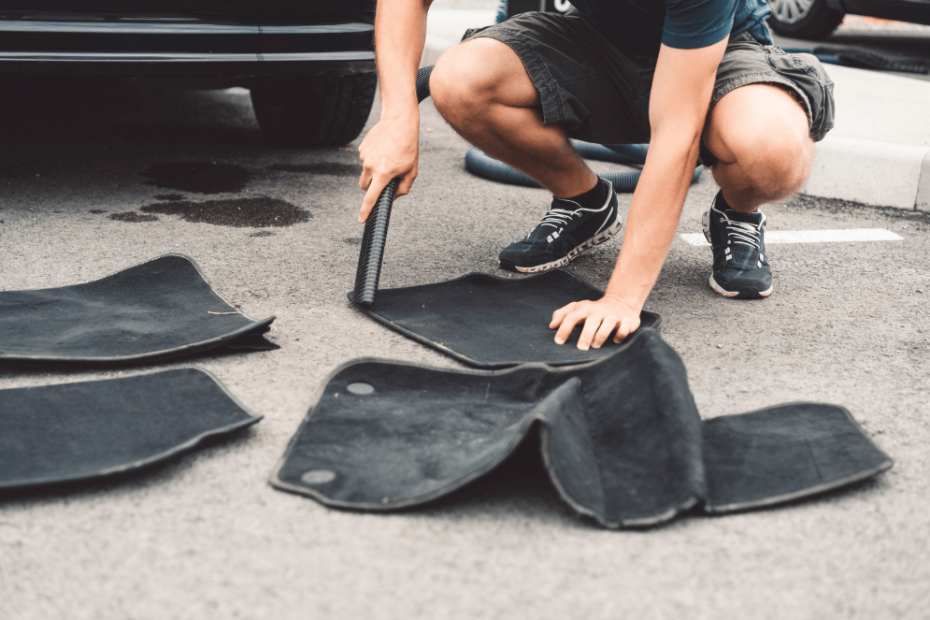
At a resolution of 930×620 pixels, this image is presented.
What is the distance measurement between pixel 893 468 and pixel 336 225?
1.64 metres

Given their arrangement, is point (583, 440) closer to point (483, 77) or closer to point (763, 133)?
point (763, 133)

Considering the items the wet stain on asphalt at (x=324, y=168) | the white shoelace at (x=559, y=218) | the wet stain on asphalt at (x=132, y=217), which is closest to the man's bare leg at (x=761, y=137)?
the white shoelace at (x=559, y=218)

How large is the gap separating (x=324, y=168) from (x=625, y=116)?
128 centimetres

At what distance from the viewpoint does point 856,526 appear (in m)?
1.15

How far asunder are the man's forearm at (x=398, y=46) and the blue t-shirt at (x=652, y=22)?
47 cm

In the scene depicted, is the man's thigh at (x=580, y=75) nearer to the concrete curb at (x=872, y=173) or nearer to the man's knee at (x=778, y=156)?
the man's knee at (x=778, y=156)

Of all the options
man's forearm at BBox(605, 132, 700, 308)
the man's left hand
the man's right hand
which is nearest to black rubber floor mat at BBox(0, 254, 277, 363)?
the man's right hand

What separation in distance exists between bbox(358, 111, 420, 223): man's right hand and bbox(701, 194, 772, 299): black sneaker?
0.85 meters

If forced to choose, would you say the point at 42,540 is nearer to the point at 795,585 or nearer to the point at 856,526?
the point at 795,585

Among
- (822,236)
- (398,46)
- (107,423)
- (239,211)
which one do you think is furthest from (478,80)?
(822,236)

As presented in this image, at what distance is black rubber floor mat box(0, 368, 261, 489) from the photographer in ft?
3.83

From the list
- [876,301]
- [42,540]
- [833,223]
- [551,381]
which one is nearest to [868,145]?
[833,223]

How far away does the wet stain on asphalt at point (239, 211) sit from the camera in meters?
2.44

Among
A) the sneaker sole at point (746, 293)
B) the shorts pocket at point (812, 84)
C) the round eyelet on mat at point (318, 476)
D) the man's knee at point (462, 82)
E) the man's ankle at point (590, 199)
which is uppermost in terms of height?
the shorts pocket at point (812, 84)
